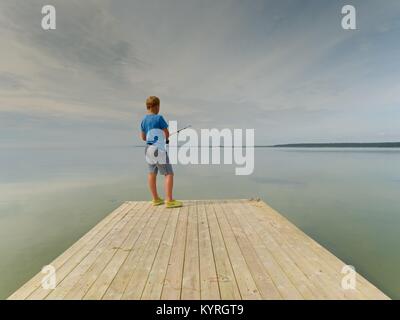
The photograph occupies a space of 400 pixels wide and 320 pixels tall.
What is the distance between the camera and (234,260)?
8.00ft

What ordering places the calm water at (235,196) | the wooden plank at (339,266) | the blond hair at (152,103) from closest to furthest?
the wooden plank at (339,266) < the calm water at (235,196) < the blond hair at (152,103)

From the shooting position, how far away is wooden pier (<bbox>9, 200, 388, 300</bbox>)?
1.89m

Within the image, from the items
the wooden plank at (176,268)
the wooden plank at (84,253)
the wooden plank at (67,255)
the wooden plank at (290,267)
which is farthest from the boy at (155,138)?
the wooden plank at (290,267)

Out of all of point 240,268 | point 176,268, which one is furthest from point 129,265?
point 240,268

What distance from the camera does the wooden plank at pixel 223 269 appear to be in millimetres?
1873

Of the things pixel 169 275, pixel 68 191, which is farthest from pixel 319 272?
pixel 68 191

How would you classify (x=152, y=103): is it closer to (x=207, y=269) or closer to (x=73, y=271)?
(x=73, y=271)

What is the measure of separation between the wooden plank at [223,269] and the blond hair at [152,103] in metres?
2.62

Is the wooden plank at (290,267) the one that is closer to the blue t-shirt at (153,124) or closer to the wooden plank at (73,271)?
the wooden plank at (73,271)

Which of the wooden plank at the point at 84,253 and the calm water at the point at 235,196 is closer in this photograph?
the wooden plank at the point at 84,253

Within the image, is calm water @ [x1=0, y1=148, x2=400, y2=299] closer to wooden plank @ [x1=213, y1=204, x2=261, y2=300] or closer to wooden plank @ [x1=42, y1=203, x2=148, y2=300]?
wooden plank @ [x1=42, y1=203, x2=148, y2=300]

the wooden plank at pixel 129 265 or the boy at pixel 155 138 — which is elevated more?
the boy at pixel 155 138

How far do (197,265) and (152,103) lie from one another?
10.5 ft
